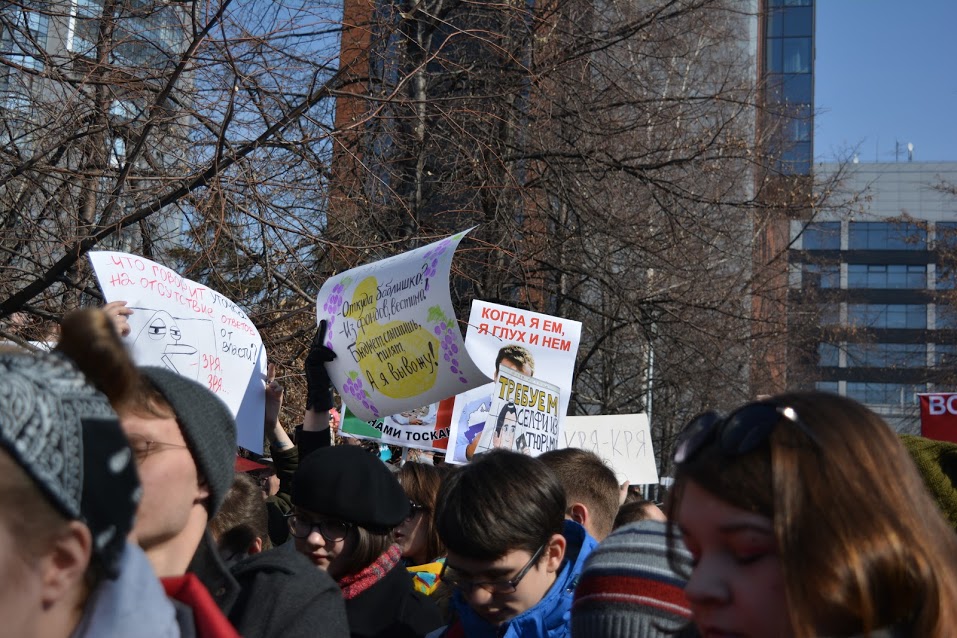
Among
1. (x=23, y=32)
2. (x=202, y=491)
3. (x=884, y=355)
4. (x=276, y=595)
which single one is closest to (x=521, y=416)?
(x=23, y=32)

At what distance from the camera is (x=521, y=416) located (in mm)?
6414

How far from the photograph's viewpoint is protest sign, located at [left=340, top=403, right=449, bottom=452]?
6.55 m

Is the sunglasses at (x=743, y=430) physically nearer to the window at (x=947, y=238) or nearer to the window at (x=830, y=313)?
the window at (x=947, y=238)

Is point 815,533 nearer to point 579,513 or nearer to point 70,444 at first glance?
point 70,444

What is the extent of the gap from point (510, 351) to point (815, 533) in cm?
513

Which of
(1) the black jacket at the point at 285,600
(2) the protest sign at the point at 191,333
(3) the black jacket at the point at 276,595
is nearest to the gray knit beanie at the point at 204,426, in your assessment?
(3) the black jacket at the point at 276,595

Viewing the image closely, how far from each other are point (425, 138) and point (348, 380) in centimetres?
491

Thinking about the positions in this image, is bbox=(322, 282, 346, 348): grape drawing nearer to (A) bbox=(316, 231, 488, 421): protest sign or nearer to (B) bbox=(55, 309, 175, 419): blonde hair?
(A) bbox=(316, 231, 488, 421): protest sign

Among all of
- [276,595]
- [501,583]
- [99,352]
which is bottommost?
[501,583]

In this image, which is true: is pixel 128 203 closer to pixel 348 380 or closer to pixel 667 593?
pixel 348 380

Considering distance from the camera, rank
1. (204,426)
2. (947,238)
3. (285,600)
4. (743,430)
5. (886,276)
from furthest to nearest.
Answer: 1. (886,276)
2. (947,238)
3. (285,600)
4. (204,426)
5. (743,430)

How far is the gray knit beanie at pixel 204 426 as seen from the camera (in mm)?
1980

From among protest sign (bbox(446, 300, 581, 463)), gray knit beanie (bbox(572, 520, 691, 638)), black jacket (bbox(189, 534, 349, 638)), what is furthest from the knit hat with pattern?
protest sign (bbox(446, 300, 581, 463))

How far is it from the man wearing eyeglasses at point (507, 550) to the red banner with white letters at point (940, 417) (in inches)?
222
